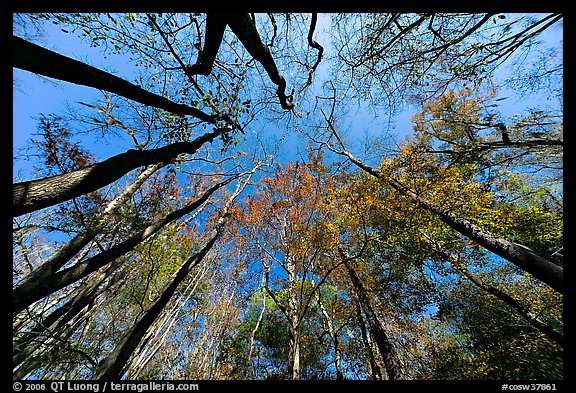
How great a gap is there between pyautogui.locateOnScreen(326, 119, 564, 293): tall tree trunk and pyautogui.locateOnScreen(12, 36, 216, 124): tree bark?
6.00 m

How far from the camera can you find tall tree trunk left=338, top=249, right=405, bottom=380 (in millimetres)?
5797

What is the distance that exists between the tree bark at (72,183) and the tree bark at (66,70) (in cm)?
77

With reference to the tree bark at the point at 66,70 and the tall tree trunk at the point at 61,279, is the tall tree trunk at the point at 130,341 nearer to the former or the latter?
the tall tree trunk at the point at 61,279

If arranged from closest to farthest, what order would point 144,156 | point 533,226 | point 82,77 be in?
1. point 82,77
2. point 144,156
3. point 533,226

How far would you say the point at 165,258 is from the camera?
514 cm

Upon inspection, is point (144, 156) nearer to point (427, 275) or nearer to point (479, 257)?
point (427, 275)

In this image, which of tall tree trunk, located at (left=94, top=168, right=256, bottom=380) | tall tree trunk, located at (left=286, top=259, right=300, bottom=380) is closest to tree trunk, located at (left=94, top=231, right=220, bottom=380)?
tall tree trunk, located at (left=94, top=168, right=256, bottom=380)

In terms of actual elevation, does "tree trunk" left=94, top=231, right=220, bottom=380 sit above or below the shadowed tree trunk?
below

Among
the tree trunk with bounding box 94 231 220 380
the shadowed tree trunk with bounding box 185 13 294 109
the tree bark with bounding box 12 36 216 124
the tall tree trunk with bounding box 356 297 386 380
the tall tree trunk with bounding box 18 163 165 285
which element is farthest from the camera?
the tall tree trunk with bounding box 356 297 386 380

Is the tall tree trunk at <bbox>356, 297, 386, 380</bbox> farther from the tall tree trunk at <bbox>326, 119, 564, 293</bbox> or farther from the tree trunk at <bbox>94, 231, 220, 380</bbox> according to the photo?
the tree trunk at <bbox>94, 231, 220, 380</bbox>

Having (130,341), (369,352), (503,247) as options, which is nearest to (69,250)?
(130,341)

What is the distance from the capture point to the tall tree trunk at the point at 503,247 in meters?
3.63
